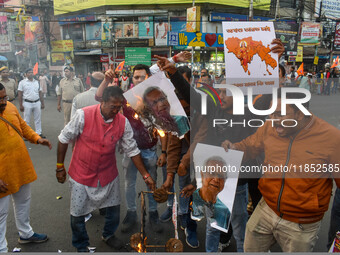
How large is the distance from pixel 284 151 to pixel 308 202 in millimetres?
386

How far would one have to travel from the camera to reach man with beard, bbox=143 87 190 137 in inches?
102

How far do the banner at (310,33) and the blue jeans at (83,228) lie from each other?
28.8m

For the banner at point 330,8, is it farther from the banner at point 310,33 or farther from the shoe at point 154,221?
the shoe at point 154,221

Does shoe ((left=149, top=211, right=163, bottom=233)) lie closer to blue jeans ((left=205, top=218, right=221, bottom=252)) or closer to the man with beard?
blue jeans ((left=205, top=218, right=221, bottom=252))

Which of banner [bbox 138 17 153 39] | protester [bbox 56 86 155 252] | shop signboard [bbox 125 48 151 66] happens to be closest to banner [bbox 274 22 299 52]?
banner [bbox 138 17 153 39]

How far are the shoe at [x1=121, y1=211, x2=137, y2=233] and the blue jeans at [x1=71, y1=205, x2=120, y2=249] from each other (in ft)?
1.10

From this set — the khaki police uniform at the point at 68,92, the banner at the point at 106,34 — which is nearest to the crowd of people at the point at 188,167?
the khaki police uniform at the point at 68,92

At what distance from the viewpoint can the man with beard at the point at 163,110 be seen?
2.58m

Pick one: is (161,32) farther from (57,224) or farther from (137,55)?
(57,224)

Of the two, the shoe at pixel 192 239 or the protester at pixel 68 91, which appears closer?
the shoe at pixel 192 239

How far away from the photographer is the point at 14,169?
2.78 m

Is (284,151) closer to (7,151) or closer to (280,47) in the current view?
(280,47)

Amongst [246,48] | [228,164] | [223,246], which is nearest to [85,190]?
[228,164]

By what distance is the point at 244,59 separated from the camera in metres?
2.45
